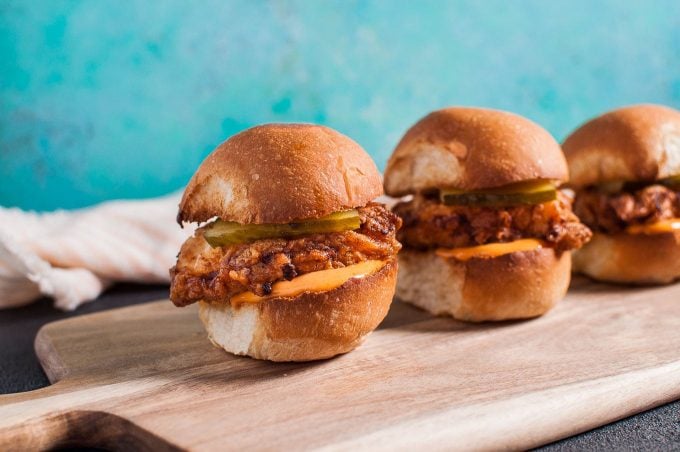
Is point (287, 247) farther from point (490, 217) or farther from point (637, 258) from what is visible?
point (637, 258)

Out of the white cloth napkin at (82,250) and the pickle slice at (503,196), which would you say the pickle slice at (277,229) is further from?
the white cloth napkin at (82,250)

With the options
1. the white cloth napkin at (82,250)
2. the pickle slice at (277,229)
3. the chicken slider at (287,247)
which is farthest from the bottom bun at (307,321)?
the white cloth napkin at (82,250)

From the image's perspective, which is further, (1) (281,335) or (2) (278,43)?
(2) (278,43)

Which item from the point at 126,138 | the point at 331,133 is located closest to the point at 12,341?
the point at 331,133

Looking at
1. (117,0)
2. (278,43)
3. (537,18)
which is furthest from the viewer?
(537,18)

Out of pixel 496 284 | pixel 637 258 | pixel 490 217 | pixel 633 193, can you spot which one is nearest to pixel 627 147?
pixel 633 193

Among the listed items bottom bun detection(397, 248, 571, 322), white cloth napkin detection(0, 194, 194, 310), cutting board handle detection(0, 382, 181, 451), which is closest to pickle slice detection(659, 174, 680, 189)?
bottom bun detection(397, 248, 571, 322)

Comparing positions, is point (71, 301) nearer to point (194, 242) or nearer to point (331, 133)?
point (194, 242)
